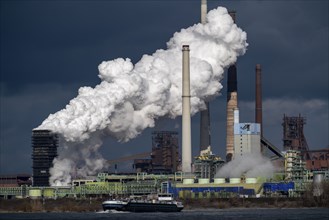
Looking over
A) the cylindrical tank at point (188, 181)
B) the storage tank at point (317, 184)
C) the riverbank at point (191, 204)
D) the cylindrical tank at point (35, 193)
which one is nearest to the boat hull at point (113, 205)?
the riverbank at point (191, 204)

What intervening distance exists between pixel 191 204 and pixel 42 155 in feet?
137

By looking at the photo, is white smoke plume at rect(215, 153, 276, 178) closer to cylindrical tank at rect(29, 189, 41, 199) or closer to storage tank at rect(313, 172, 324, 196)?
storage tank at rect(313, 172, 324, 196)

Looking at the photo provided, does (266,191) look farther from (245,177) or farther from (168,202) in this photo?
(168,202)

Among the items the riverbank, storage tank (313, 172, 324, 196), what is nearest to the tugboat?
the riverbank

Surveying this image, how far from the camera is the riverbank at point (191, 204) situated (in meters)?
160

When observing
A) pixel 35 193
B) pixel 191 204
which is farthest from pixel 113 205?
pixel 35 193

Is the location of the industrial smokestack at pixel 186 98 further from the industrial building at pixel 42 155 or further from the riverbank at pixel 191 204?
the riverbank at pixel 191 204

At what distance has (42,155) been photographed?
196 m

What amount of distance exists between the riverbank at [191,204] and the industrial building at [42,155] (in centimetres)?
1896

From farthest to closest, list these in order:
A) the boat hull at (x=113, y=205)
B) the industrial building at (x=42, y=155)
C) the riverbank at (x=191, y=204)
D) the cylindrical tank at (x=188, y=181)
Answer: the industrial building at (x=42, y=155), the cylindrical tank at (x=188, y=181), the riverbank at (x=191, y=204), the boat hull at (x=113, y=205)

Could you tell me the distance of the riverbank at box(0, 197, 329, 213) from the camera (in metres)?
160

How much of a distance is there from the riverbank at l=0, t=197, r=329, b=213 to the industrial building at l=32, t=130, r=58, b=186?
19.0 metres

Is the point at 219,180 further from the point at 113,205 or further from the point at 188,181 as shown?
the point at 113,205

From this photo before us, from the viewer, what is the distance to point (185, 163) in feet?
654
